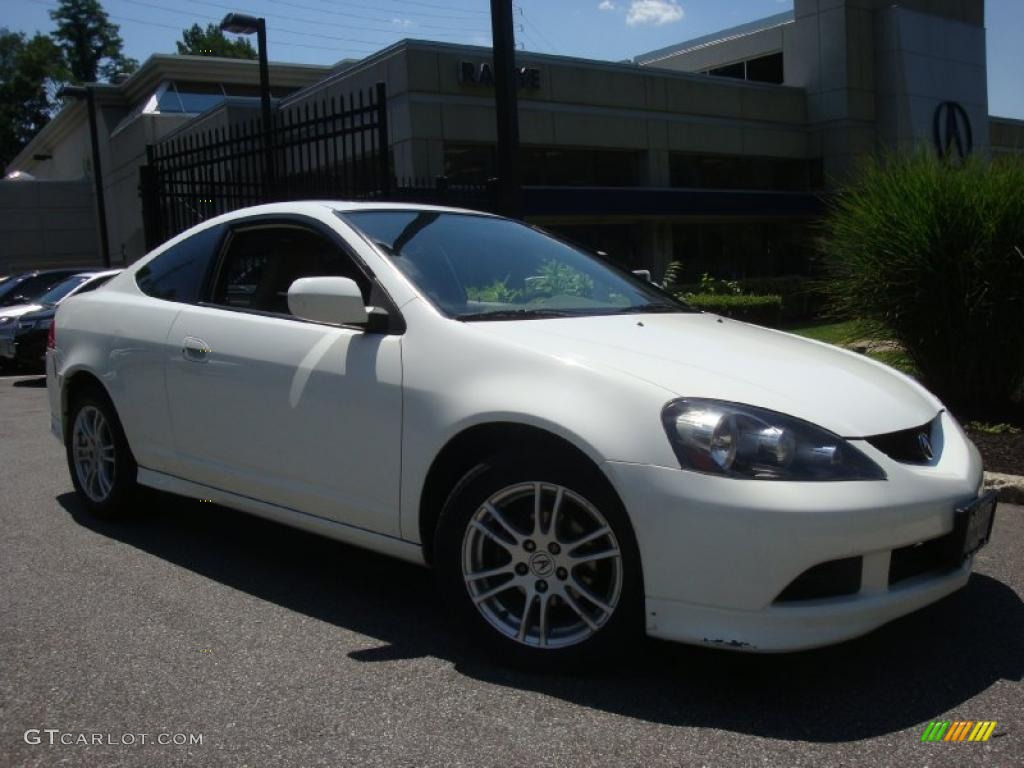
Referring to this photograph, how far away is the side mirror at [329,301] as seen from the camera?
3.68 m

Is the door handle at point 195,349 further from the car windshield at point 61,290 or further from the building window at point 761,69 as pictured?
the building window at point 761,69

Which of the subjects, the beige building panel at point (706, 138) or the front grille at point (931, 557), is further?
the beige building panel at point (706, 138)

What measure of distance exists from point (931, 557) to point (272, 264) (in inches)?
118

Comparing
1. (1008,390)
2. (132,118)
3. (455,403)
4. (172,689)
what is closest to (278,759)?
(172,689)

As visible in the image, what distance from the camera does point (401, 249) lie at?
13.5 feet

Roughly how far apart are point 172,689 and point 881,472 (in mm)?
2365

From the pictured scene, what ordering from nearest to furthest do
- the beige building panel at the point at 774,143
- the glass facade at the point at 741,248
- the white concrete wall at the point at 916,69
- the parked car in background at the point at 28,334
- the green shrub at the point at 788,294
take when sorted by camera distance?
the parked car in background at the point at 28,334, the green shrub at the point at 788,294, the glass facade at the point at 741,248, the beige building panel at the point at 774,143, the white concrete wall at the point at 916,69

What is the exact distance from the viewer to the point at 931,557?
3.21 meters

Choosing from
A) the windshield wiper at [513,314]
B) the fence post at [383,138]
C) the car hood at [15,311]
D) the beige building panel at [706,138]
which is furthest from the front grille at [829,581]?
the beige building panel at [706,138]

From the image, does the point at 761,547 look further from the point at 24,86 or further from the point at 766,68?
the point at 24,86

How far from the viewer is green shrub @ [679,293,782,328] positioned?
14.8 meters

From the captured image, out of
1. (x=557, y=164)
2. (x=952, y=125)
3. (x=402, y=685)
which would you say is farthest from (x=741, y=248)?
(x=402, y=685)

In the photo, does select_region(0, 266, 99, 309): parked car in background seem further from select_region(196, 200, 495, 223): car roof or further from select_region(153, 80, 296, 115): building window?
select_region(153, 80, 296, 115): building window

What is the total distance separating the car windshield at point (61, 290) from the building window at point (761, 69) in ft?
76.7
